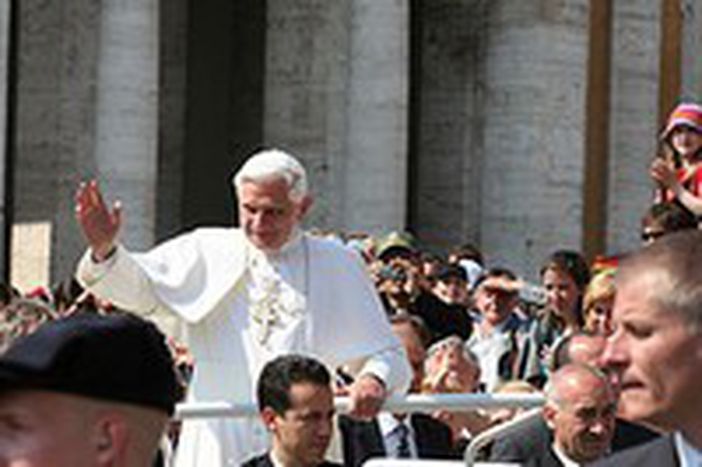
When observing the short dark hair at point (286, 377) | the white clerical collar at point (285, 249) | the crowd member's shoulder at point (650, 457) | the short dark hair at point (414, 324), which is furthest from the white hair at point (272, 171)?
the crowd member's shoulder at point (650, 457)

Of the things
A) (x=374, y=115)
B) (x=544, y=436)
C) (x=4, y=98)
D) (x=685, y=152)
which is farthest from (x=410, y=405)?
(x=374, y=115)

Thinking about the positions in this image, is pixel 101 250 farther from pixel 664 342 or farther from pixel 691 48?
pixel 691 48

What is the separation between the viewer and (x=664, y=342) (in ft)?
13.9

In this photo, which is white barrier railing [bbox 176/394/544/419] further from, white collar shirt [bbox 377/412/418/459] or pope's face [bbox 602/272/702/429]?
pope's face [bbox 602/272/702/429]

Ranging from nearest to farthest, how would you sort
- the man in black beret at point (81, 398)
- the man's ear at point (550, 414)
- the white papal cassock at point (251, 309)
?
the man in black beret at point (81, 398)
the man's ear at point (550, 414)
the white papal cassock at point (251, 309)

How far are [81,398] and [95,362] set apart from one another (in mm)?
68

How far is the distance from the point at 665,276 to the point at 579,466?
347cm

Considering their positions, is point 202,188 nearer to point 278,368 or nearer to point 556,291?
point 556,291

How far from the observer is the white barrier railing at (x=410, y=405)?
791 cm

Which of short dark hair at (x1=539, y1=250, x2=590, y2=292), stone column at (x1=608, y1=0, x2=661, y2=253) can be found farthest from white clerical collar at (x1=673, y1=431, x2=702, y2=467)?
stone column at (x1=608, y1=0, x2=661, y2=253)

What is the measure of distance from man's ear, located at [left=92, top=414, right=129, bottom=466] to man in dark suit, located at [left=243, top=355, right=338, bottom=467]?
4.51 m

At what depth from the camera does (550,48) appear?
27.9m

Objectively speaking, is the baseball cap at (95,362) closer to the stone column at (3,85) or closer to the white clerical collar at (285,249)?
the white clerical collar at (285,249)

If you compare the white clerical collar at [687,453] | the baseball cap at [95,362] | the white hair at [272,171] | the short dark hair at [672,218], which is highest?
the white hair at [272,171]
